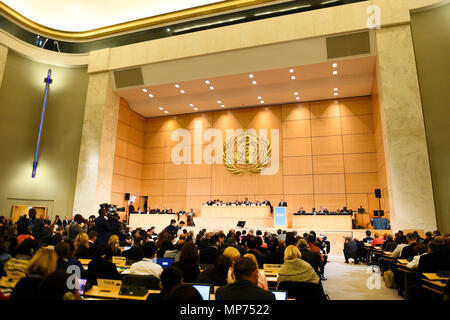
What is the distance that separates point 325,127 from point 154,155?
10.0 m

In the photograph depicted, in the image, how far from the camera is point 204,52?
13109mm

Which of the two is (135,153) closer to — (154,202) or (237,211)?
(154,202)

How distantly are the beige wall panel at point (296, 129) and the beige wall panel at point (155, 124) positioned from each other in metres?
7.39

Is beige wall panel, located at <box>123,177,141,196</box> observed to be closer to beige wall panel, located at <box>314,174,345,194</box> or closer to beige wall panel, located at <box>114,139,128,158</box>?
beige wall panel, located at <box>114,139,128,158</box>

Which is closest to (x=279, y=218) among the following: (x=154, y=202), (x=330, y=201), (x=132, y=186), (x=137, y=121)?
(x=330, y=201)

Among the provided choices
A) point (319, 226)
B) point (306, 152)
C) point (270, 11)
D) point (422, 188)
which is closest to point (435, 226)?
point (422, 188)

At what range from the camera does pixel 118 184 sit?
15.9 metres

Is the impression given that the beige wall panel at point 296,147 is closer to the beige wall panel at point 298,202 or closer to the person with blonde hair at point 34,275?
the beige wall panel at point 298,202

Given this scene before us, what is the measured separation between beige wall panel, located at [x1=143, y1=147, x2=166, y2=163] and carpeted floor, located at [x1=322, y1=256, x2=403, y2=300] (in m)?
11.9

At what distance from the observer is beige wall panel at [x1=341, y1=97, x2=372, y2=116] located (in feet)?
49.5

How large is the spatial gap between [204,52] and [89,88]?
20.6 feet

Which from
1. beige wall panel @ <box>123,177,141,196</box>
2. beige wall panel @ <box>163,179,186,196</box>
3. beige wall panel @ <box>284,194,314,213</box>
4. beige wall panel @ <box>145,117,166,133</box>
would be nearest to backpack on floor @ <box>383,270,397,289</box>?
beige wall panel @ <box>284,194,314,213</box>

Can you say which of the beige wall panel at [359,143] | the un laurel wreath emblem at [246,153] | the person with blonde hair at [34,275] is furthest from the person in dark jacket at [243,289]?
the beige wall panel at [359,143]
